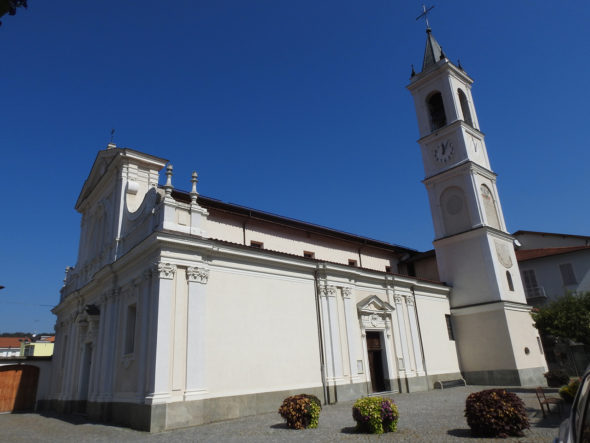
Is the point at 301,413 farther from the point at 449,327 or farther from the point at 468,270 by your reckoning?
the point at 468,270

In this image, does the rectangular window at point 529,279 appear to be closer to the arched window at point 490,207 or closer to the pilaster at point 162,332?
the arched window at point 490,207

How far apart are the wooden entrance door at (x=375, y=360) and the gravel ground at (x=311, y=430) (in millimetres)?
4412

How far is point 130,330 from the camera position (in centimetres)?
1541

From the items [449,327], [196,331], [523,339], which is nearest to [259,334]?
[196,331]

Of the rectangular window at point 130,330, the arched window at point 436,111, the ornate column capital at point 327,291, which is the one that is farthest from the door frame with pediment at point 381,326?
the arched window at point 436,111

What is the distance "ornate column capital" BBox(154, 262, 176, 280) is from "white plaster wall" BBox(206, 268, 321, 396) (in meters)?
1.55

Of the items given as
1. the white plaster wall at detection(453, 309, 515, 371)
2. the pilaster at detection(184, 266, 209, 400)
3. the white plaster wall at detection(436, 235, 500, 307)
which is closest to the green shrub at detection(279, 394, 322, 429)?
the pilaster at detection(184, 266, 209, 400)

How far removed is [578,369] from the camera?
92.1 feet

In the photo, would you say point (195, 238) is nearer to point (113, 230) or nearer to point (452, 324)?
point (113, 230)

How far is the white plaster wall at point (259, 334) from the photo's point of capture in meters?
14.1

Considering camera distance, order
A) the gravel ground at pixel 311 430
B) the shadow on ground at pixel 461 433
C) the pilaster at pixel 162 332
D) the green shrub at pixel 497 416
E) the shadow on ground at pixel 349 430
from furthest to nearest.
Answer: the pilaster at pixel 162 332 → the shadow on ground at pixel 349 430 → the gravel ground at pixel 311 430 → the shadow on ground at pixel 461 433 → the green shrub at pixel 497 416

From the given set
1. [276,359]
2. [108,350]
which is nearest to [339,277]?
[276,359]

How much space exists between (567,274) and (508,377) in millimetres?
14519

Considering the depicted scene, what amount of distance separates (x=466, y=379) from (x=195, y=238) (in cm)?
1798
